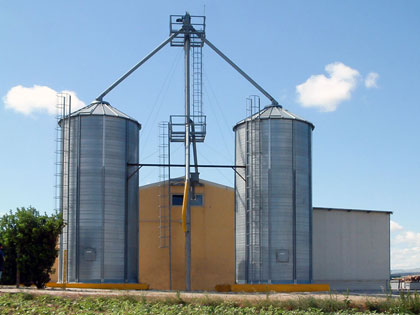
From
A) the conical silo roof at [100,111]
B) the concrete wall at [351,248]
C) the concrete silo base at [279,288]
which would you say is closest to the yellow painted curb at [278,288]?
the concrete silo base at [279,288]

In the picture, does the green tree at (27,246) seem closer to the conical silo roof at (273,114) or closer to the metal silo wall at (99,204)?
the metal silo wall at (99,204)

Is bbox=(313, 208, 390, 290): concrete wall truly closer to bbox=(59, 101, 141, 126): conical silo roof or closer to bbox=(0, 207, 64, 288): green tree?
bbox=(59, 101, 141, 126): conical silo roof

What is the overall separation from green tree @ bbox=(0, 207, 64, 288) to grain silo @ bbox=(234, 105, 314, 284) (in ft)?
32.4

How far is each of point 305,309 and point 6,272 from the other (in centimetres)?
1435

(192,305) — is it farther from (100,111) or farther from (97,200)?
(100,111)

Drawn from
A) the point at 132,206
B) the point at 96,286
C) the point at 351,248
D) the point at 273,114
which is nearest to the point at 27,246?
the point at 96,286

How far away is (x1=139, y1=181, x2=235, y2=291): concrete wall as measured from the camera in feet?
119

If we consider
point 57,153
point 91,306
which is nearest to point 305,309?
point 91,306

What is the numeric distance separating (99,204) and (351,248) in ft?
51.3

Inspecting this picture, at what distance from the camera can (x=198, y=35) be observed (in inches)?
1347

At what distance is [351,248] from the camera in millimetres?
38094

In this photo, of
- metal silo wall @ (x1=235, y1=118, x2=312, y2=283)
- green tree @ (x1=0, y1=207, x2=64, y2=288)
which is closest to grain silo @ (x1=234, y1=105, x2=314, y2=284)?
metal silo wall @ (x1=235, y1=118, x2=312, y2=283)

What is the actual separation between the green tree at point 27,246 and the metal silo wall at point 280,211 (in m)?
9.85

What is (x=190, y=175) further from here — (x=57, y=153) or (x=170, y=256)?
(x=57, y=153)
